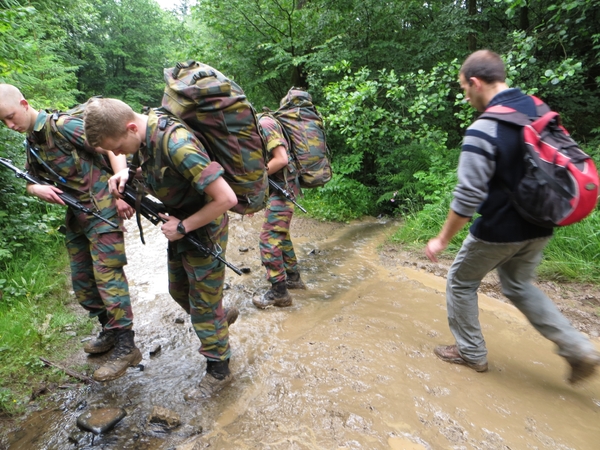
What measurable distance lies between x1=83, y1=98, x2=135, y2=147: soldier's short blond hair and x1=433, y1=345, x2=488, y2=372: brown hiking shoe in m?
2.73

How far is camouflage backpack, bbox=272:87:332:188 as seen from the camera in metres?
4.16

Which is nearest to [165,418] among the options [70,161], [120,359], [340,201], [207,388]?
[207,388]

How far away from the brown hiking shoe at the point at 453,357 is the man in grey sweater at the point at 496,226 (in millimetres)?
290

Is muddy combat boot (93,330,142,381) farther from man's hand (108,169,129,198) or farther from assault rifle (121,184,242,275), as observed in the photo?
man's hand (108,169,129,198)

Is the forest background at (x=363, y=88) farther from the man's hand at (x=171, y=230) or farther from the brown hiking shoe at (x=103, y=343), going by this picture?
the man's hand at (x=171, y=230)

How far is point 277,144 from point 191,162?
1.76 metres

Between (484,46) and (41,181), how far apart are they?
335 inches

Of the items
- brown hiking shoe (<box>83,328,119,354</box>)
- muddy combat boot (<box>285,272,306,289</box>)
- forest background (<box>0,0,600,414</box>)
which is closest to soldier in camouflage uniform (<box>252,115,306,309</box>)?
muddy combat boot (<box>285,272,306,289</box>)

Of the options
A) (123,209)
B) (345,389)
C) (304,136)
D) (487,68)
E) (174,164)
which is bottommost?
(345,389)

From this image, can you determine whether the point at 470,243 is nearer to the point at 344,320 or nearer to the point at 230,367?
the point at 344,320

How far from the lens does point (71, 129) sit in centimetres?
271

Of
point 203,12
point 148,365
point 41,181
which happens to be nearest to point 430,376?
point 148,365

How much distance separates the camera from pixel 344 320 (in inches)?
138

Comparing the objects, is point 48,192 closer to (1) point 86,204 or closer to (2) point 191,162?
(1) point 86,204
